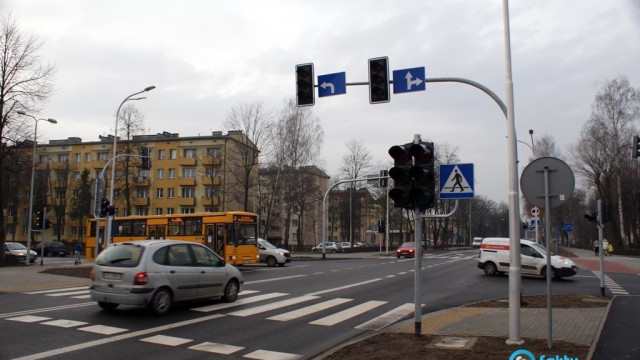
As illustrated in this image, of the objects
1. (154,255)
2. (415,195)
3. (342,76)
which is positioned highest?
(342,76)

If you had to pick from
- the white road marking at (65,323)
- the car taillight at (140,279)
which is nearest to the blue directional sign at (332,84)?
the car taillight at (140,279)

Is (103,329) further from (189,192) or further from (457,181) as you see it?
(189,192)

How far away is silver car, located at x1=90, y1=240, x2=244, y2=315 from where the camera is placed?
9555 mm

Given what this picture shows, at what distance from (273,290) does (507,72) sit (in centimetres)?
960

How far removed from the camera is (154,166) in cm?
7238

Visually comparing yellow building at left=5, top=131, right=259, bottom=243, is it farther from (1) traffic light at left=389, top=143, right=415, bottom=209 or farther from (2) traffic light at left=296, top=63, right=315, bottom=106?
(1) traffic light at left=389, top=143, right=415, bottom=209

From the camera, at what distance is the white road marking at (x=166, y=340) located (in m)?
7.59

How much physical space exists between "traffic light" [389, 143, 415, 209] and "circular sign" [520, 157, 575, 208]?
1709mm

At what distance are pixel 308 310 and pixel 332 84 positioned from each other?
5667 millimetres

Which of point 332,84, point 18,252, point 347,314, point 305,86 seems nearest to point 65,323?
point 347,314

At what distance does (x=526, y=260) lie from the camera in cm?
2009

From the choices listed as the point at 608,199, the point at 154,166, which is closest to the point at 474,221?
the point at 608,199

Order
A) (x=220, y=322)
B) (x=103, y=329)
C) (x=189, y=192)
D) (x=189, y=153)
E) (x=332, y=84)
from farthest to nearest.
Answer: (x=189, y=153), (x=189, y=192), (x=332, y=84), (x=220, y=322), (x=103, y=329)

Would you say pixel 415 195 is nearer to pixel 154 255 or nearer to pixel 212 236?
pixel 154 255
